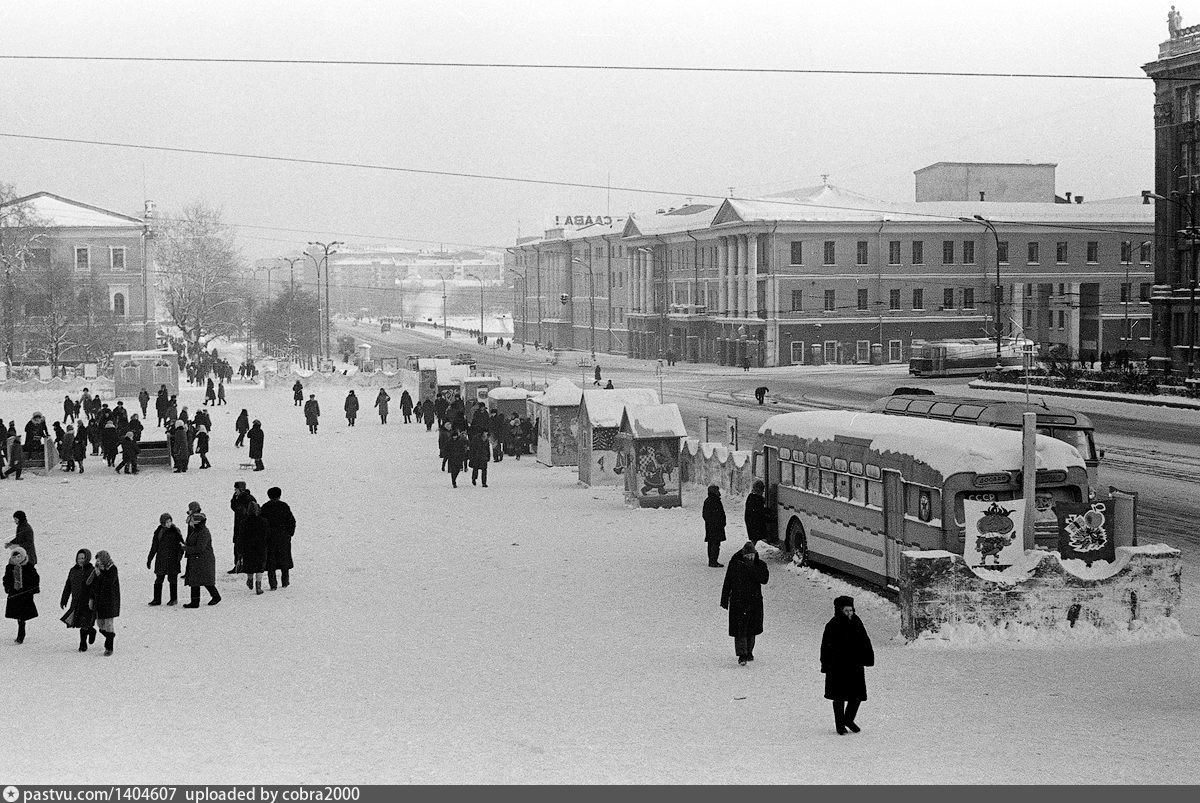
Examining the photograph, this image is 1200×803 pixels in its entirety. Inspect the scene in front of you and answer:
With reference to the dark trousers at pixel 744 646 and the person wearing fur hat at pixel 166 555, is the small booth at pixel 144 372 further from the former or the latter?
the dark trousers at pixel 744 646

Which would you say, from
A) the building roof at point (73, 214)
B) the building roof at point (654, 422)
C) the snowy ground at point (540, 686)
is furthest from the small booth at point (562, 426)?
the building roof at point (73, 214)

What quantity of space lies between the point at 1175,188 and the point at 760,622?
52.1m

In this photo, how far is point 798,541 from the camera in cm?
2023

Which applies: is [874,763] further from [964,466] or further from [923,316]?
[923,316]

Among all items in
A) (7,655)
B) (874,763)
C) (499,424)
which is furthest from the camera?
(499,424)

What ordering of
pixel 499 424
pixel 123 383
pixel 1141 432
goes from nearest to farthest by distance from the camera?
1. pixel 499 424
2. pixel 1141 432
3. pixel 123 383

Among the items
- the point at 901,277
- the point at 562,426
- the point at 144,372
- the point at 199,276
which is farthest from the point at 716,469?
the point at 199,276

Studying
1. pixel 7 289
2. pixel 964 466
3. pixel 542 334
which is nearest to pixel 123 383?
pixel 7 289

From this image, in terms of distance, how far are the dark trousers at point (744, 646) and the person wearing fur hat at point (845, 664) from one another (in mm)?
Answer: 2359

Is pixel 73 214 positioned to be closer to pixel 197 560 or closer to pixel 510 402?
pixel 510 402

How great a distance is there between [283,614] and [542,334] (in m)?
114

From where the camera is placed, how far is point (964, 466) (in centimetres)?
1595

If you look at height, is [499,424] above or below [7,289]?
below

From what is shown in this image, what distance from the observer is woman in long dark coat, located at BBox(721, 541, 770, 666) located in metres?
14.1
